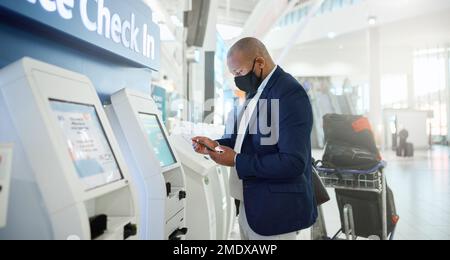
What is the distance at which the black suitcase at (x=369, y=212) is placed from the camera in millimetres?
3088

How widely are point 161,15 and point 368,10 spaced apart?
847cm

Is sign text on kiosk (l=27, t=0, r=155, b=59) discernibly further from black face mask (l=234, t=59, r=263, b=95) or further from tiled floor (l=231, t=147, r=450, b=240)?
tiled floor (l=231, t=147, r=450, b=240)

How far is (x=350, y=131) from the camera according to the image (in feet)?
10.3

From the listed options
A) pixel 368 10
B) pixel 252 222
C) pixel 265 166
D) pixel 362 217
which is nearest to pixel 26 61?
pixel 265 166

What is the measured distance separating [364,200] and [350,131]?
2.20ft

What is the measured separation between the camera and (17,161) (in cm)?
101

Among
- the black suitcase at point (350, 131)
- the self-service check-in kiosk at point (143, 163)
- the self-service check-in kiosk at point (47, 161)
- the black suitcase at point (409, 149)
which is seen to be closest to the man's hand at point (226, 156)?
the self-service check-in kiosk at point (143, 163)

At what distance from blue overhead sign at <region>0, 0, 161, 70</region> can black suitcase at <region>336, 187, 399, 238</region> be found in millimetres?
2234

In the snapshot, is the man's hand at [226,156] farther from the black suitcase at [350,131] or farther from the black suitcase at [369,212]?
the black suitcase at [369,212]

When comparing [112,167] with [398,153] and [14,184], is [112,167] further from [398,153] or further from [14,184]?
[398,153]

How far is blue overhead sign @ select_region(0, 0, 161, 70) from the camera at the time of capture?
1.22m

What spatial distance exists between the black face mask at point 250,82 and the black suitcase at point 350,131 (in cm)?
173

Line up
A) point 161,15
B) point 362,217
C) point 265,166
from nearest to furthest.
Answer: point 265,166
point 362,217
point 161,15

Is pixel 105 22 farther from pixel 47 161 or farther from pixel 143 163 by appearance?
pixel 47 161
